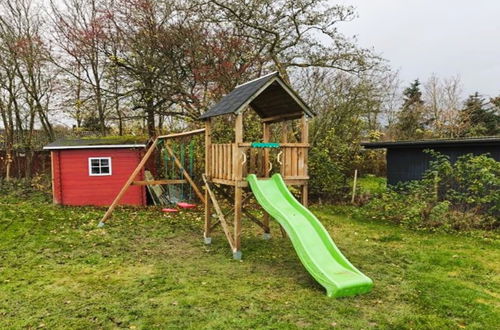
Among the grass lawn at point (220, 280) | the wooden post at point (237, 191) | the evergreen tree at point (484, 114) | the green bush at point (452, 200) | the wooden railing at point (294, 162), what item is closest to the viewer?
the grass lawn at point (220, 280)

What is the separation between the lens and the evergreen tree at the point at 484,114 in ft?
84.6

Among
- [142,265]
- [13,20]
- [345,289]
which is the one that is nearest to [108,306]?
[142,265]

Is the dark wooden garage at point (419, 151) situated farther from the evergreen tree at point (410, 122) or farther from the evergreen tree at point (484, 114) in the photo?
the evergreen tree at point (484, 114)

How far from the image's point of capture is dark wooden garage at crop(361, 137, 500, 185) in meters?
11.3

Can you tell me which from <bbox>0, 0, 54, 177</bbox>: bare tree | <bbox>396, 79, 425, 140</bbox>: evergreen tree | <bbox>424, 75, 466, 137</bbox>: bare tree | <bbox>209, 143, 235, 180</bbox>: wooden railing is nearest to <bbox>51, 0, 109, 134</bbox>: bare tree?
<bbox>0, 0, 54, 177</bbox>: bare tree

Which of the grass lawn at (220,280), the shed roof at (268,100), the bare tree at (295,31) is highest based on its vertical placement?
the bare tree at (295,31)

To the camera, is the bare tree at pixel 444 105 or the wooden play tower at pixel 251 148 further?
the bare tree at pixel 444 105

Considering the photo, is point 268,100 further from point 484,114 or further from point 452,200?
point 484,114

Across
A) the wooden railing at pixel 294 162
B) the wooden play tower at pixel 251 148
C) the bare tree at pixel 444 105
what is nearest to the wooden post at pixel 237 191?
the wooden play tower at pixel 251 148

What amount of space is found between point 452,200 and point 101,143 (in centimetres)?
1174

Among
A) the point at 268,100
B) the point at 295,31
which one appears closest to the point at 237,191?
the point at 268,100

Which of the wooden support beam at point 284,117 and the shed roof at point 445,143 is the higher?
the wooden support beam at point 284,117

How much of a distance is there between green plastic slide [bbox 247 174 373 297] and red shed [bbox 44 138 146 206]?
7.47 metres

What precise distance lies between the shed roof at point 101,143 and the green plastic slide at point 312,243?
748cm
